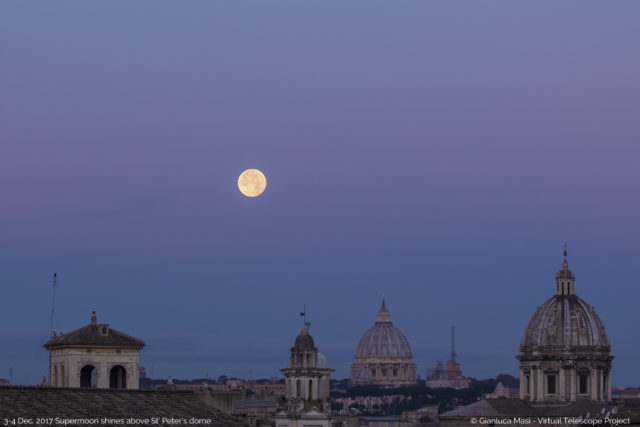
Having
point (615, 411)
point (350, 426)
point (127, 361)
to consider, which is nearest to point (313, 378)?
point (127, 361)

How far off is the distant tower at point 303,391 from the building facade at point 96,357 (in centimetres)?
1936

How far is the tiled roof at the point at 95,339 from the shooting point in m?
53.8

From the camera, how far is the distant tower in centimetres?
7388

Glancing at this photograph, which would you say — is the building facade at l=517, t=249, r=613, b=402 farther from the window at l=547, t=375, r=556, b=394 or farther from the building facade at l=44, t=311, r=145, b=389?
the building facade at l=44, t=311, r=145, b=389

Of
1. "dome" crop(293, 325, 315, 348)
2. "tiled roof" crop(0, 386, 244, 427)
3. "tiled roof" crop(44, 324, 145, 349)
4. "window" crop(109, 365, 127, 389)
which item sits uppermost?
"dome" crop(293, 325, 315, 348)

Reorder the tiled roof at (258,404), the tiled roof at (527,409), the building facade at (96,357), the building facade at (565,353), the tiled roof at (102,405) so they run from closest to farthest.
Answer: the tiled roof at (102,405) → the building facade at (96,357) → the tiled roof at (258,404) → the tiled roof at (527,409) → the building facade at (565,353)

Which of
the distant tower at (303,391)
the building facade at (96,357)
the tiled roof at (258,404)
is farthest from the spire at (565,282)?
the building facade at (96,357)

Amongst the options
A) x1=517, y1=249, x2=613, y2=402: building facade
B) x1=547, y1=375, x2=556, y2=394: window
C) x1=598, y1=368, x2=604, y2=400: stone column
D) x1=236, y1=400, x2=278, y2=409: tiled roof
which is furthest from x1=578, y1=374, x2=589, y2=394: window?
x1=236, y1=400, x2=278, y2=409: tiled roof

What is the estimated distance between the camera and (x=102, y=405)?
46406 millimetres

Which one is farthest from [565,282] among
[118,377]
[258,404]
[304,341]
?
[118,377]

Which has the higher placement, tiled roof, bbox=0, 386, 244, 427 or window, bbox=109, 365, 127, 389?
window, bbox=109, 365, 127, 389

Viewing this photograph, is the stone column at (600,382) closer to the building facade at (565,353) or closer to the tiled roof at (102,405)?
the building facade at (565,353)

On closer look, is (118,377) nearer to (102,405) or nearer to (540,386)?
(102,405)

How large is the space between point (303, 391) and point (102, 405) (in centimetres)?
3204
